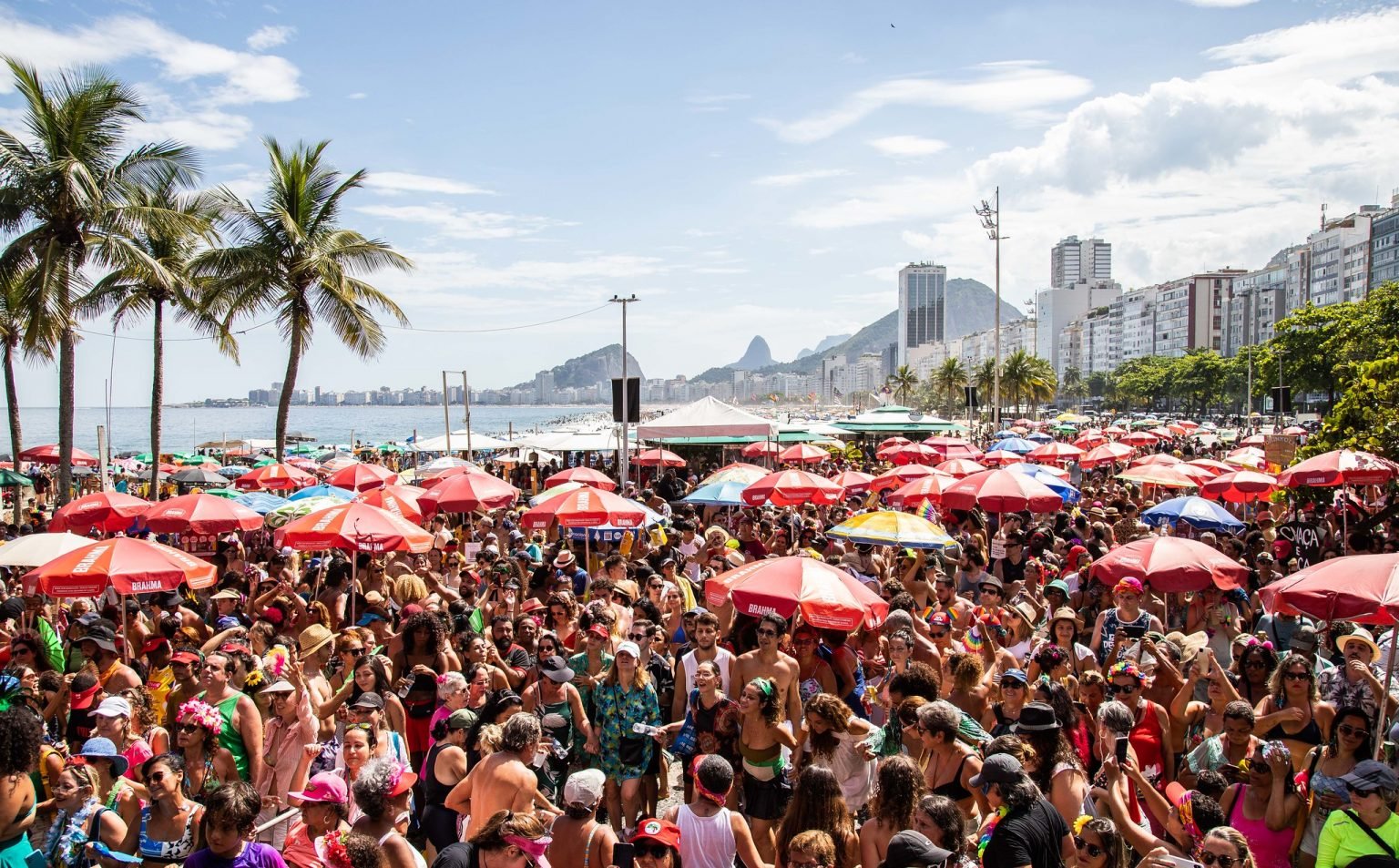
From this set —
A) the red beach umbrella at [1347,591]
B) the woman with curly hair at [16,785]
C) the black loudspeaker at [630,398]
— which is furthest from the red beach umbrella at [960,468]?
the woman with curly hair at [16,785]

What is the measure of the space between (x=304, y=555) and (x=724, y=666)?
9793mm

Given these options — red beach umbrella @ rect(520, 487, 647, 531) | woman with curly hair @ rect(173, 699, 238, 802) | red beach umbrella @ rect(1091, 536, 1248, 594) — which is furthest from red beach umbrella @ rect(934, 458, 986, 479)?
woman with curly hair @ rect(173, 699, 238, 802)

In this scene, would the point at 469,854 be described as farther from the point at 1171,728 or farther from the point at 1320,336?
the point at 1320,336

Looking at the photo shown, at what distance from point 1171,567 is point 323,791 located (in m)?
6.14

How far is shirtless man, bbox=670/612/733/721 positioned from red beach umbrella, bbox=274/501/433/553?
3.73m

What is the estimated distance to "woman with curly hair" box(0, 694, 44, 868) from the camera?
14.1 feet

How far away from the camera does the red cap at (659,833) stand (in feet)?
12.9

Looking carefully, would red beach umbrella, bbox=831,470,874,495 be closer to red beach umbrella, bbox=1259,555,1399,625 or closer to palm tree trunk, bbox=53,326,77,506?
red beach umbrella, bbox=1259,555,1399,625

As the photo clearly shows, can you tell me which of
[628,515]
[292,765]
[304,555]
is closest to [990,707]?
[292,765]

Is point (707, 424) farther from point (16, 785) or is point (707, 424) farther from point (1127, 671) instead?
point (16, 785)

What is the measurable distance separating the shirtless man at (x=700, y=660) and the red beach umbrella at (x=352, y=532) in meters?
3.73

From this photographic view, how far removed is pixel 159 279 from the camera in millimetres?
17125

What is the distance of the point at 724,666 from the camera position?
627 cm

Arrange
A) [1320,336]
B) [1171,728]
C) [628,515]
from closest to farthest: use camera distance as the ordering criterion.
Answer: [1171,728]
[628,515]
[1320,336]
